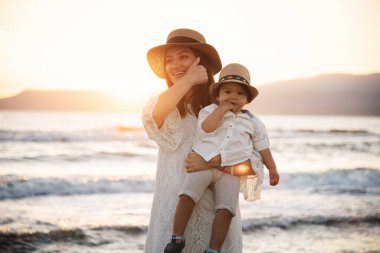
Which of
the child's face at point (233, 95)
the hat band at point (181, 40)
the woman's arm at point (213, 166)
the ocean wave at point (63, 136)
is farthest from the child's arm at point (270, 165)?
the ocean wave at point (63, 136)

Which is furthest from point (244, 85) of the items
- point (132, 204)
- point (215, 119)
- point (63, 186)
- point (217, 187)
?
point (63, 186)

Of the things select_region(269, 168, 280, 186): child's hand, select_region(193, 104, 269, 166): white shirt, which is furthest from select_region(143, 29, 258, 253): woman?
select_region(269, 168, 280, 186): child's hand

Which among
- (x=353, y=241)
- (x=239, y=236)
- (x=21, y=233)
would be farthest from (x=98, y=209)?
(x=239, y=236)

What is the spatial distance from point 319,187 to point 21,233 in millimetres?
8236

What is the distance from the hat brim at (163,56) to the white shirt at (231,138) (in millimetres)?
337

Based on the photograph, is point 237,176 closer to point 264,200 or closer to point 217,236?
point 217,236

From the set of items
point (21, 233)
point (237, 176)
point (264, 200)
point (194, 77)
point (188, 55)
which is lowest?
point (21, 233)

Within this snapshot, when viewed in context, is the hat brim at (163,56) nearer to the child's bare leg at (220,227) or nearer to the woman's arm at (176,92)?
the woman's arm at (176,92)

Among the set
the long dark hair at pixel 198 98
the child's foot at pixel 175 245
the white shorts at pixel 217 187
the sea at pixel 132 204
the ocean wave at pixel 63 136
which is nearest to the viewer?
the child's foot at pixel 175 245

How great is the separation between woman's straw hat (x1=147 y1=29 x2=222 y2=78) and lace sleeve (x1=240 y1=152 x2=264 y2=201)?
2.14 feet

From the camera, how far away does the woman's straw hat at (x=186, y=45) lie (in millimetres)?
2551

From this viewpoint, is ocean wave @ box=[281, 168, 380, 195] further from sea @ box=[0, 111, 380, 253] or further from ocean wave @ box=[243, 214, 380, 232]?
ocean wave @ box=[243, 214, 380, 232]

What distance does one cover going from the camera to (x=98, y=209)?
834 centimetres

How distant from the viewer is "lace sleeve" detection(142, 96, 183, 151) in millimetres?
2508
